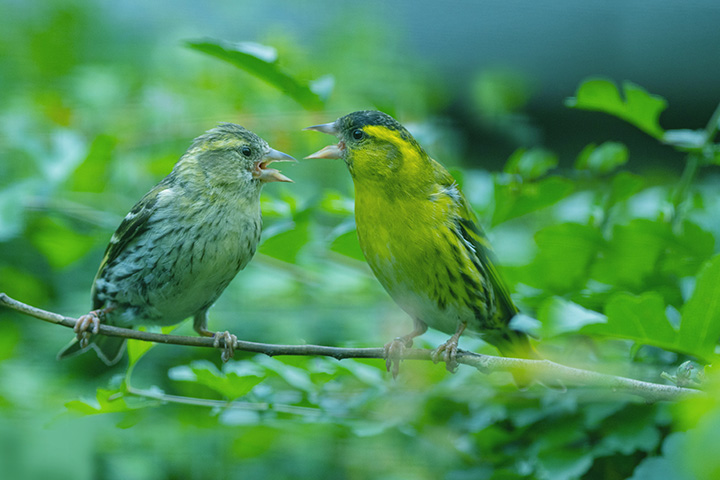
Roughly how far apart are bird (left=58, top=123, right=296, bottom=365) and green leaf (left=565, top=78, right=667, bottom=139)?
536 mm

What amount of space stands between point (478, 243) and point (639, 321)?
37cm

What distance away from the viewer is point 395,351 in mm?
900

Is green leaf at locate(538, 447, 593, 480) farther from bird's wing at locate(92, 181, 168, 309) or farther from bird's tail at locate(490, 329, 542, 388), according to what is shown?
bird's wing at locate(92, 181, 168, 309)

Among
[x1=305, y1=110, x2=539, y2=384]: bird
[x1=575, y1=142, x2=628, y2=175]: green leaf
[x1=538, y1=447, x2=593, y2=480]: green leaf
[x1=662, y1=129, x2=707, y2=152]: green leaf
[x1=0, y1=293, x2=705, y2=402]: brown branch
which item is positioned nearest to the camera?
[x1=0, y1=293, x2=705, y2=402]: brown branch

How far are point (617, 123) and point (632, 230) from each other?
270cm

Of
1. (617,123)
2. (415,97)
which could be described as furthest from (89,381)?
(617,123)

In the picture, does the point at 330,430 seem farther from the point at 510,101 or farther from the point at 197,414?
the point at 510,101

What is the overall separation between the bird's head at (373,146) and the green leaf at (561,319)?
0.97 feet

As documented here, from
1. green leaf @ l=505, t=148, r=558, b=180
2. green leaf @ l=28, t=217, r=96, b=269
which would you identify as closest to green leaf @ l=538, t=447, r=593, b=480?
green leaf @ l=505, t=148, r=558, b=180

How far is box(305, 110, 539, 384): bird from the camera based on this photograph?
94cm

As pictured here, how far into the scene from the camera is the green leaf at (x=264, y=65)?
2.76ft

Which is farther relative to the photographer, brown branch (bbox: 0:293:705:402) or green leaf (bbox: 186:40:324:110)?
green leaf (bbox: 186:40:324:110)

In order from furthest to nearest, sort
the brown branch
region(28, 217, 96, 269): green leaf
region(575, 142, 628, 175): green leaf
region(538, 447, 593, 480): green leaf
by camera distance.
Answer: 1. region(28, 217, 96, 269): green leaf
2. region(575, 142, 628, 175): green leaf
3. region(538, 447, 593, 480): green leaf
4. the brown branch

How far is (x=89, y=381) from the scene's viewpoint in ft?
7.20
